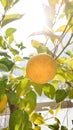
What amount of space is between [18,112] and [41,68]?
4.0 inches

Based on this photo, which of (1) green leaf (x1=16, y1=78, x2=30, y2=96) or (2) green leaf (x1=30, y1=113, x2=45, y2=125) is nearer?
(1) green leaf (x1=16, y1=78, x2=30, y2=96)

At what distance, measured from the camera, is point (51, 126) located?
33.3 inches

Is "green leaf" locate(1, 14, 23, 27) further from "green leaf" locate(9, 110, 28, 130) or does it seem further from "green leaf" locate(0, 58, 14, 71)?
"green leaf" locate(9, 110, 28, 130)

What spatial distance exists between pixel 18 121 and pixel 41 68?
0.12 m

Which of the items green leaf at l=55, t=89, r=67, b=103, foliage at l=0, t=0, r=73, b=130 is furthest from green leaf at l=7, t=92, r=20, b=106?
green leaf at l=55, t=89, r=67, b=103

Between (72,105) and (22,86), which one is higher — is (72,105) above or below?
below

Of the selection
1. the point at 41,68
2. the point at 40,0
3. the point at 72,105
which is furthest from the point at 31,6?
the point at 72,105

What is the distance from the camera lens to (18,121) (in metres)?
0.52

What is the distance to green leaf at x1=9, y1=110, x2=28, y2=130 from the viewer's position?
507 mm

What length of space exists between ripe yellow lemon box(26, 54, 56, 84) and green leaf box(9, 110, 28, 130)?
A: 0.08 m

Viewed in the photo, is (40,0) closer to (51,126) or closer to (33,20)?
(33,20)

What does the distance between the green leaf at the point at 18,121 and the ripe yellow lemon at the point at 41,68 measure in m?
0.08

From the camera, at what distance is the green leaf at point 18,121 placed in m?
0.51

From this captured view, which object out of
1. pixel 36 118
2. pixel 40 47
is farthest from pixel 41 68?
pixel 36 118
